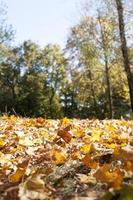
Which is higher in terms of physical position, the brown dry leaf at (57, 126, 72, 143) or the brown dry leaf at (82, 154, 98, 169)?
the brown dry leaf at (57, 126, 72, 143)

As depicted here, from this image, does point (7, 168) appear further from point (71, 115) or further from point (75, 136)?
point (71, 115)

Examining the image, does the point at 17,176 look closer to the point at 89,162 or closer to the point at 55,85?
the point at 89,162

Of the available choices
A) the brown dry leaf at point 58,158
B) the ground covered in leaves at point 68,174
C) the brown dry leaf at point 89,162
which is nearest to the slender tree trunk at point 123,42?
the ground covered in leaves at point 68,174

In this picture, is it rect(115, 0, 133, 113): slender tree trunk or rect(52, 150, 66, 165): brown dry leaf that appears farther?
rect(115, 0, 133, 113): slender tree trunk

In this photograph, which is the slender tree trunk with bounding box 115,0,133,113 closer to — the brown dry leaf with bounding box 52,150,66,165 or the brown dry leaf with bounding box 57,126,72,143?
the brown dry leaf with bounding box 57,126,72,143

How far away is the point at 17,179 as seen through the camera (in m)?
2.05

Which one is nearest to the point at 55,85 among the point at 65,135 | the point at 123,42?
the point at 123,42

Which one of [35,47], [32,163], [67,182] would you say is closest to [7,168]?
[32,163]

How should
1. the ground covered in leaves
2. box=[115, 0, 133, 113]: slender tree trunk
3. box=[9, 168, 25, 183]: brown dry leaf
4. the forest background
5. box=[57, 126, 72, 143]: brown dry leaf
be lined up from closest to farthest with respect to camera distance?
the ground covered in leaves → box=[9, 168, 25, 183]: brown dry leaf → box=[57, 126, 72, 143]: brown dry leaf → box=[115, 0, 133, 113]: slender tree trunk → the forest background

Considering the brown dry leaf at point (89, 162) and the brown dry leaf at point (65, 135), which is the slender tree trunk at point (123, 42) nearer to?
the brown dry leaf at point (65, 135)

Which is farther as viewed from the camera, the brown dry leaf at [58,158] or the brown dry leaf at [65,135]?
the brown dry leaf at [65,135]

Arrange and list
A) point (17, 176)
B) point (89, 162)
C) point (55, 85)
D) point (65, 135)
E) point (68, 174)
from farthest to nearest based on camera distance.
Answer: point (55, 85) → point (65, 135) → point (89, 162) → point (68, 174) → point (17, 176)

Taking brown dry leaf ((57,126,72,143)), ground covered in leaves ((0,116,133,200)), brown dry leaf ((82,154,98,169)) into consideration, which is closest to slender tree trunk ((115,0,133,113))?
brown dry leaf ((57,126,72,143))

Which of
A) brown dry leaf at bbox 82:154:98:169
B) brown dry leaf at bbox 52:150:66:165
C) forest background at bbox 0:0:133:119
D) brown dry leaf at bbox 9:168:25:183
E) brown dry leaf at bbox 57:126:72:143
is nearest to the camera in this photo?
brown dry leaf at bbox 9:168:25:183
